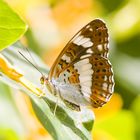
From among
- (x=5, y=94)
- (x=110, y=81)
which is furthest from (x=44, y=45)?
(x=110, y=81)

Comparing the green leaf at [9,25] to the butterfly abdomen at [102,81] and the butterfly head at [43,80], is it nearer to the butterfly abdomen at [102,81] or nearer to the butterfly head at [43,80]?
the butterfly head at [43,80]

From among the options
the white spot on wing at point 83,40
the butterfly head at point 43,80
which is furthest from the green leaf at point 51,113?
the white spot on wing at point 83,40

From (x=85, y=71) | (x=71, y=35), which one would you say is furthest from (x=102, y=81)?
(x=71, y=35)

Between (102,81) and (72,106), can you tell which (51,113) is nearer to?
(72,106)

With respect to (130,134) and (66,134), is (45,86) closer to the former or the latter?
(66,134)

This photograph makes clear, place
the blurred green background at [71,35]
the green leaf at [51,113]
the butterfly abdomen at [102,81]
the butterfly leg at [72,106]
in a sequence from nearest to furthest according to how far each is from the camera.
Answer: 1. the green leaf at [51,113]
2. the butterfly leg at [72,106]
3. the butterfly abdomen at [102,81]
4. the blurred green background at [71,35]

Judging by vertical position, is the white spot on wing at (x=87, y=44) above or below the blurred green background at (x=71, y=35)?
above

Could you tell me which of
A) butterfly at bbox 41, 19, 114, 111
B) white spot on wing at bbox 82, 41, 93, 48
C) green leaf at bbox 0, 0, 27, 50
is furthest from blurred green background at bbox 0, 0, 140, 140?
green leaf at bbox 0, 0, 27, 50
